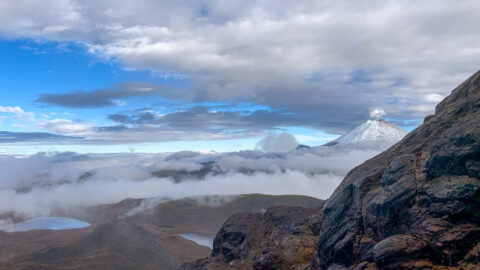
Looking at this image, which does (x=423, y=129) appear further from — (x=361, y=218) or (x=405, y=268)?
(x=405, y=268)

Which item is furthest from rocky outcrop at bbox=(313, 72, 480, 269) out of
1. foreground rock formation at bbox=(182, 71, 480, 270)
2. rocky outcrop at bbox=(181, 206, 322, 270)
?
rocky outcrop at bbox=(181, 206, 322, 270)

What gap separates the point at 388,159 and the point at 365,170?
6.02m

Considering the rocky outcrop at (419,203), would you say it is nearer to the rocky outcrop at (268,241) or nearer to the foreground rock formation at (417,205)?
the foreground rock formation at (417,205)

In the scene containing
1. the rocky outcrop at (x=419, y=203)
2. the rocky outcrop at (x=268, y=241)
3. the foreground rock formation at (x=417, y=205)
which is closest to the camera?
the foreground rock formation at (x=417, y=205)

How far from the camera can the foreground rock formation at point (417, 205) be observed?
178 ft

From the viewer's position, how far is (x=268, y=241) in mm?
125438

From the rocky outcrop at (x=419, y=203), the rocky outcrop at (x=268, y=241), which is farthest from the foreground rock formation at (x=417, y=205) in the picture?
the rocky outcrop at (x=268, y=241)

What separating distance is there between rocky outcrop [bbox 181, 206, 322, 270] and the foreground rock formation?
362cm

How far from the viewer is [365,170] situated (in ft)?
284

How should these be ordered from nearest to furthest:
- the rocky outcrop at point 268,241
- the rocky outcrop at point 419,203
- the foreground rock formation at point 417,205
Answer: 1. the foreground rock formation at point 417,205
2. the rocky outcrop at point 419,203
3. the rocky outcrop at point 268,241

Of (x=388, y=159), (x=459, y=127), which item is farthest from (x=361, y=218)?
(x=459, y=127)

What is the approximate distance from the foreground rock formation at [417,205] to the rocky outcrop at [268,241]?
3621 millimetres

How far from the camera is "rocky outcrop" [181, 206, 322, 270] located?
339 feet

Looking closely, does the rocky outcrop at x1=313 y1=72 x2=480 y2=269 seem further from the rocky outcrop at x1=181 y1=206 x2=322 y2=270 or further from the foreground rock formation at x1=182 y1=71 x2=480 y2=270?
the rocky outcrop at x1=181 y1=206 x2=322 y2=270
